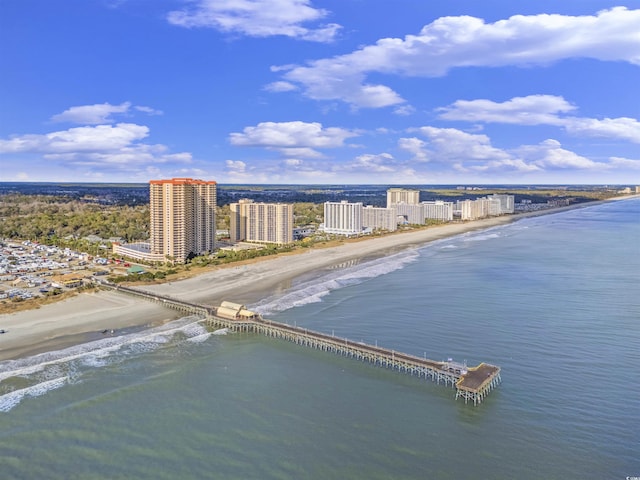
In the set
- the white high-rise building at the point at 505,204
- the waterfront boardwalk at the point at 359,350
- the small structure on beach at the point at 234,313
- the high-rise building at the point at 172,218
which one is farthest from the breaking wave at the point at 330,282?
the white high-rise building at the point at 505,204

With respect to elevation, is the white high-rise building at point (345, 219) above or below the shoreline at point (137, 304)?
above

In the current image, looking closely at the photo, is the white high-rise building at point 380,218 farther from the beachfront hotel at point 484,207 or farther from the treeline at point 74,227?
the treeline at point 74,227

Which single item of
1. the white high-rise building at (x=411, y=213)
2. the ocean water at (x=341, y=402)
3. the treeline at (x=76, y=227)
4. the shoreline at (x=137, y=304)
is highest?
the white high-rise building at (x=411, y=213)

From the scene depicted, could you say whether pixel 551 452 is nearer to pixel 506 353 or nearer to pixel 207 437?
pixel 506 353

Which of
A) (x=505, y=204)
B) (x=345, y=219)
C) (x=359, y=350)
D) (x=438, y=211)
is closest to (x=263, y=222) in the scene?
(x=345, y=219)

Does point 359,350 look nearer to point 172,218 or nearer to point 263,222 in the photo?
point 172,218
